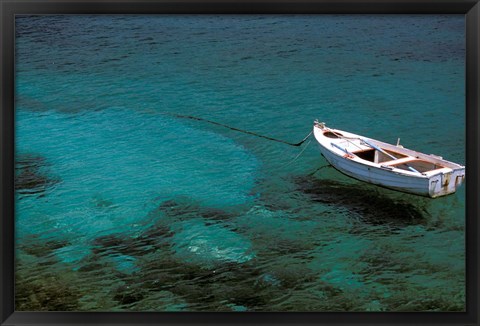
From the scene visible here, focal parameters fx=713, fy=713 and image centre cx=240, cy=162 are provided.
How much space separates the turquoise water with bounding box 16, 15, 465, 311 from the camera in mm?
6859

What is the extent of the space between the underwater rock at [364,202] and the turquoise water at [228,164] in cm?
2

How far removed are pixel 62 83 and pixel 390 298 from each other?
426 cm

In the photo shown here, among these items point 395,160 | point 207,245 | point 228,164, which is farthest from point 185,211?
point 395,160

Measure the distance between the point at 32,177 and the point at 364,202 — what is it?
12.1 ft

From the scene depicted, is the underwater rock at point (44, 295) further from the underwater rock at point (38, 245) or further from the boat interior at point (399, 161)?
the boat interior at point (399, 161)

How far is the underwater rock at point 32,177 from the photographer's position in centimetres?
688

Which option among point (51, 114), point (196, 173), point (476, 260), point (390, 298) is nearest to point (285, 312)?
point (390, 298)

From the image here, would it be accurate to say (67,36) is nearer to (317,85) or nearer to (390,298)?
(317,85)

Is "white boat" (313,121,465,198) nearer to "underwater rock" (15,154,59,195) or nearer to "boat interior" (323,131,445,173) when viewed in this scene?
"boat interior" (323,131,445,173)

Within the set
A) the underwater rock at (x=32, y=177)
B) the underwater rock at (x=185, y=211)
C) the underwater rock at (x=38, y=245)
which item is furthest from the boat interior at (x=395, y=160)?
the underwater rock at (x=38, y=245)

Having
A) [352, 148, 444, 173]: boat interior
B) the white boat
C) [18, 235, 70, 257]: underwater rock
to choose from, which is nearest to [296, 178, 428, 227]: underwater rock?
the white boat

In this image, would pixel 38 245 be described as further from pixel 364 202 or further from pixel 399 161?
pixel 399 161

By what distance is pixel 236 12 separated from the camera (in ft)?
20.7

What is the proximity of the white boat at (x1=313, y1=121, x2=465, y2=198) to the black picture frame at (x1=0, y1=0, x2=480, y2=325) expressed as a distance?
1.31 meters
